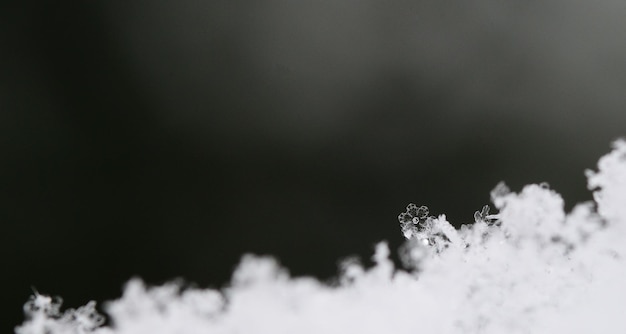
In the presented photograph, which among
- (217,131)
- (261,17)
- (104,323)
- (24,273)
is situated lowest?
(104,323)

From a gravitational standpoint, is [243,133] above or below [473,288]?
above

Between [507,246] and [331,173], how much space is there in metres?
1.19

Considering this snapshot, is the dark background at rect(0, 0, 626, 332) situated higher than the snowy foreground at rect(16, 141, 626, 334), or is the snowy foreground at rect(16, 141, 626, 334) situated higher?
the dark background at rect(0, 0, 626, 332)

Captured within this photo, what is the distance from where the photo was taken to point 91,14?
3082mm

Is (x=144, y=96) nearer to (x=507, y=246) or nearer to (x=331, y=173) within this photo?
(x=331, y=173)

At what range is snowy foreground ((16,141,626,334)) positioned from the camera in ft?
7.04

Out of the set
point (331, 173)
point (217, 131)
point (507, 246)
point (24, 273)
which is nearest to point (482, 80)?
point (331, 173)

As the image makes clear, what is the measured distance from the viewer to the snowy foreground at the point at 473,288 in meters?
2.15

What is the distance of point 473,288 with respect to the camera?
225cm

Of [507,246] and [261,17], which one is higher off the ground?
[261,17]

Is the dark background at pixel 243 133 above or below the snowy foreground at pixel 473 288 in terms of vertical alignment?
above

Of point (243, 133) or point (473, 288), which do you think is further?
point (243, 133)

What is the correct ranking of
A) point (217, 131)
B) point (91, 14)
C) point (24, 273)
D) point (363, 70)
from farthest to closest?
point (363, 70) → point (217, 131) → point (91, 14) → point (24, 273)

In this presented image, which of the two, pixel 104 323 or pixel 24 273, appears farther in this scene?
pixel 24 273
